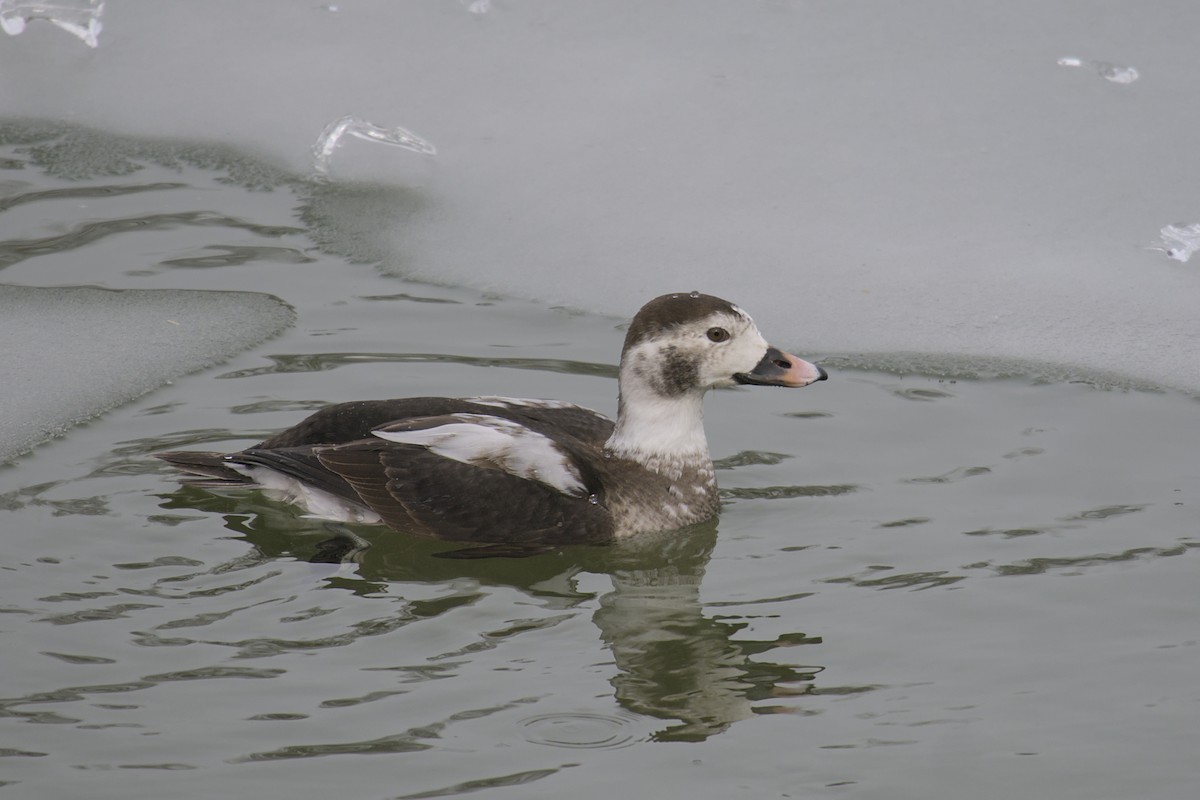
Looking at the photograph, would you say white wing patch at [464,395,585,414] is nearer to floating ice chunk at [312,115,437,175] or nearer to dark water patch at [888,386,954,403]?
dark water patch at [888,386,954,403]

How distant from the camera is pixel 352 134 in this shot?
382 inches

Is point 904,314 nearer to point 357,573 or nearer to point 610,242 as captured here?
point 610,242

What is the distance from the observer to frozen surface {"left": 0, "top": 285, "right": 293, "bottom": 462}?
723cm

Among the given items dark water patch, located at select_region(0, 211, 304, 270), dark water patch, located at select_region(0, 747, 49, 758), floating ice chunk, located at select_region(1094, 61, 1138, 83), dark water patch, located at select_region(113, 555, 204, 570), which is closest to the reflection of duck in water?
dark water patch, located at select_region(113, 555, 204, 570)

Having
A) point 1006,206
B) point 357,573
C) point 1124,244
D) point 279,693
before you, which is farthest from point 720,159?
point 279,693

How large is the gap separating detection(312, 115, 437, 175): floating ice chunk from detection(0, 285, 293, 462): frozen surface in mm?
1526

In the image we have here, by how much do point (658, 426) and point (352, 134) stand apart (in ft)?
12.9

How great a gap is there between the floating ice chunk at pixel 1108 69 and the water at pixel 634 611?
99.2 inches

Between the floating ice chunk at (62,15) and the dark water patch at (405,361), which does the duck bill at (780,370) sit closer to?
the dark water patch at (405,361)

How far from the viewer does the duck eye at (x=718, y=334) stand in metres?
6.41

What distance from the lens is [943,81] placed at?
9.22 metres

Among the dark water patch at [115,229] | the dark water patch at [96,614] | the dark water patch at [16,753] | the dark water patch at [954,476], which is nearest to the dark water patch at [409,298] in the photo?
the dark water patch at [115,229]

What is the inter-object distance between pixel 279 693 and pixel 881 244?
4525mm

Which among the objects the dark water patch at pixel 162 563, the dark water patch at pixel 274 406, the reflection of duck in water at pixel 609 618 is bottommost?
the dark water patch at pixel 162 563
